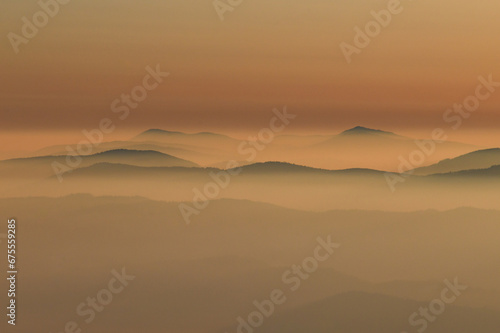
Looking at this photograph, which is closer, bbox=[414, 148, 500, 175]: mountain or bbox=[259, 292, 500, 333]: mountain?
bbox=[259, 292, 500, 333]: mountain

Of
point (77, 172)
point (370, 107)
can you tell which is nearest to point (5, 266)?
point (77, 172)

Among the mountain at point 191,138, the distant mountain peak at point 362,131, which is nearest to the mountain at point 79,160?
the mountain at point 191,138

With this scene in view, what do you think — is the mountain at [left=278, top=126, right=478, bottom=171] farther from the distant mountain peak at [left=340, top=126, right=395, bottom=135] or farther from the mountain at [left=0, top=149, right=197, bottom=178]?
the mountain at [left=0, top=149, right=197, bottom=178]

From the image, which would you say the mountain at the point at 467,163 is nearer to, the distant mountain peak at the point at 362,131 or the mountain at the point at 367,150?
the mountain at the point at 367,150

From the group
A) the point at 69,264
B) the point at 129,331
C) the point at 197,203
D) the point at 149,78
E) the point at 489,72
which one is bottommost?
the point at 129,331

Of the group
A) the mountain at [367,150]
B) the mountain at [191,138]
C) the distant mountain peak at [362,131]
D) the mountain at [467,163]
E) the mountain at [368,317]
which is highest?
the mountain at [191,138]

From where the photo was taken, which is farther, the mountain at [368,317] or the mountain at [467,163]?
the mountain at [467,163]

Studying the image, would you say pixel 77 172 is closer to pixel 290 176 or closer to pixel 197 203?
pixel 197 203

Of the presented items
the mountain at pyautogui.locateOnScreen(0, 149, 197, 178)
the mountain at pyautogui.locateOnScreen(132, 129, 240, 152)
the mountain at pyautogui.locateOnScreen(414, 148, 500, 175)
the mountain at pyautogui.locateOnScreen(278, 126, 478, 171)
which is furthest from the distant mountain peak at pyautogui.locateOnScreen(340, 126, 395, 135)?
the mountain at pyautogui.locateOnScreen(0, 149, 197, 178)
